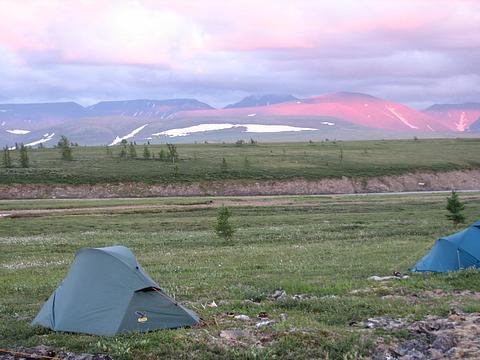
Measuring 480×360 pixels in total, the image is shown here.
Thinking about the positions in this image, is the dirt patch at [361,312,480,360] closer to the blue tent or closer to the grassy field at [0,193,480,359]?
the grassy field at [0,193,480,359]

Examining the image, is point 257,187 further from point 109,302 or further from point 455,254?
point 109,302

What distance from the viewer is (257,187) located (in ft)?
318

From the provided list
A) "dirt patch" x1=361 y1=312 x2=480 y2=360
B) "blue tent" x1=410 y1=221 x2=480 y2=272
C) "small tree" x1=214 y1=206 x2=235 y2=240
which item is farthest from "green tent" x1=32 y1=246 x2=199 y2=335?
"small tree" x1=214 y1=206 x2=235 y2=240

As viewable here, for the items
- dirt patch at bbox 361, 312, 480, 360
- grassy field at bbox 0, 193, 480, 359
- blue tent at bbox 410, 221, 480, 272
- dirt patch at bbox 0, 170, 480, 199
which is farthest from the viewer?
dirt patch at bbox 0, 170, 480, 199

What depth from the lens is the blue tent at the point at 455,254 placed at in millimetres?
21891

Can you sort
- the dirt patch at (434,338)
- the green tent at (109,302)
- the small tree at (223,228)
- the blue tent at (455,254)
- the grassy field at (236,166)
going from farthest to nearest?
the grassy field at (236,166), the small tree at (223,228), the blue tent at (455,254), the green tent at (109,302), the dirt patch at (434,338)

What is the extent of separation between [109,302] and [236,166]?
93.2 meters

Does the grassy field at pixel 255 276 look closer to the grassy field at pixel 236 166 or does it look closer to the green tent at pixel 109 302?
the green tent at pixel 109 302

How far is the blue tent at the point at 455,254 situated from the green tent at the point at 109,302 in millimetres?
11151

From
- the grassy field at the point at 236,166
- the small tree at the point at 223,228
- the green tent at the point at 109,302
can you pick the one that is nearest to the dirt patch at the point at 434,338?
the green tent at the point at 109,302

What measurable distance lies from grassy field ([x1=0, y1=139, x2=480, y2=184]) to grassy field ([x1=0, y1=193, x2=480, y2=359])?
40998mm

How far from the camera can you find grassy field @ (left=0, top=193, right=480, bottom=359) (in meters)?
12.6

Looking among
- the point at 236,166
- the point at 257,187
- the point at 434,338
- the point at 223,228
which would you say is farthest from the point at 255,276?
the point at 236,166

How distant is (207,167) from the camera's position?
10575cm
